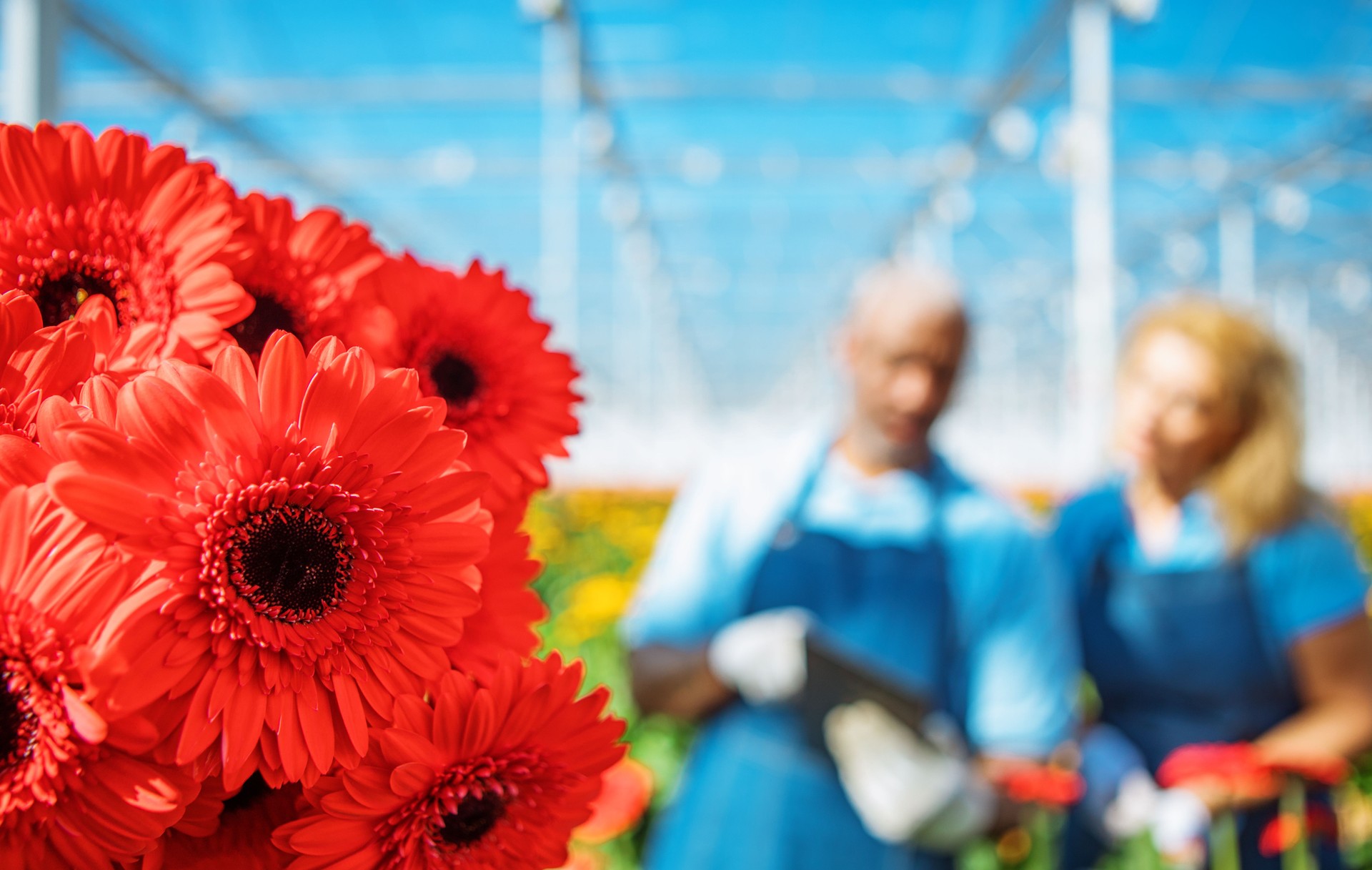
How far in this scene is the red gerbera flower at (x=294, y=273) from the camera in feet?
1.21

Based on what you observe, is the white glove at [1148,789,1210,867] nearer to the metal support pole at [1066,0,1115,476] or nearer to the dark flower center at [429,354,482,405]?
the dark flower center at [429,354,482,405]

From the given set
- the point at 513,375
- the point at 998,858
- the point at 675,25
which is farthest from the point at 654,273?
the point at 513,375

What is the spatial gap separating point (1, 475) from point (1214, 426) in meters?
1.45

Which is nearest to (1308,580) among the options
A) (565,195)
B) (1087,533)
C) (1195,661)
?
(1195,661)

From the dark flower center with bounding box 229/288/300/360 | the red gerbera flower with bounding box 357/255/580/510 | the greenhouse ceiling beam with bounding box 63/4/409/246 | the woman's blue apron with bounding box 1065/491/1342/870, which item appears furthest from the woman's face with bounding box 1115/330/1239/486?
the greenhouse ceiling beam with bounding box 63/4/409/246

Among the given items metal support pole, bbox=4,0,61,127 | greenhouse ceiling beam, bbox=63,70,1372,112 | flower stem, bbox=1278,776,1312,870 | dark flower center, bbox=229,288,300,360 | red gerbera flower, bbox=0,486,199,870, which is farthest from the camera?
greenhouse ceiling beam, bbox=63,70,1372,112

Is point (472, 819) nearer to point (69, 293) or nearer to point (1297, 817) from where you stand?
point (69, 293)

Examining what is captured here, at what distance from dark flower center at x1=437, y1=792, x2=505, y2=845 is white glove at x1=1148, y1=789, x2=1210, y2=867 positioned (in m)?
1.17

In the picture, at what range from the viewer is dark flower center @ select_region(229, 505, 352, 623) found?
0.28 meters

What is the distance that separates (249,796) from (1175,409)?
53.1 inches

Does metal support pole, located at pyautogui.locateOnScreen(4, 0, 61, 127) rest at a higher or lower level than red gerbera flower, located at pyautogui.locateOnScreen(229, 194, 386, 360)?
higher

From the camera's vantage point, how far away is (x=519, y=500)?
1.33 feet

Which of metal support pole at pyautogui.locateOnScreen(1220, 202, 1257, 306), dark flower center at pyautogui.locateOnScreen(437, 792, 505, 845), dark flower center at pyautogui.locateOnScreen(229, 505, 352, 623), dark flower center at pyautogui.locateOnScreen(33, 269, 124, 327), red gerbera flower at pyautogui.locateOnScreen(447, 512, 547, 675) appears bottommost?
dark flower center at pyautogui.locateOnScreen(437, 792, 505, 845)

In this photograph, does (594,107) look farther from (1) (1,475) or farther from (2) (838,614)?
(1) (1,475)
